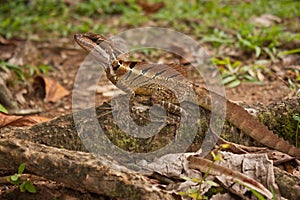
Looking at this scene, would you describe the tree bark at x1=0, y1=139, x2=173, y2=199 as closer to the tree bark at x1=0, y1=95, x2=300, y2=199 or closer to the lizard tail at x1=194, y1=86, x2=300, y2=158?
the tree bark at x1=0, y1=95, x2=300, y2=199

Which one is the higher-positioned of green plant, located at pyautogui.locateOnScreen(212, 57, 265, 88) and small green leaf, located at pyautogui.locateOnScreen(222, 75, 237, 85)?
green plant, located at pyautogui.locateOnScreen(212, 57, 265, 88)

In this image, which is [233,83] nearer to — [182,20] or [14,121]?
[182,20]

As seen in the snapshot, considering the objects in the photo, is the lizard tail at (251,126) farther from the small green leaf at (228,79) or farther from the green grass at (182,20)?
the green grass at (182,20)

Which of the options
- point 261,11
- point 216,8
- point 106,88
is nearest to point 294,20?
point 261,11

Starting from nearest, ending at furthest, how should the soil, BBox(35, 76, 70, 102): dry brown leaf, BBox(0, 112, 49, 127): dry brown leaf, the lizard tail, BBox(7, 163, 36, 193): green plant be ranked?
BBox(7, 163, 36, 193): green plant
the soil
the lizard tail
BBox(0, 112, 49, 127): dry brown leaf
BBox(35, 76, 70, 102): dry brown leaf

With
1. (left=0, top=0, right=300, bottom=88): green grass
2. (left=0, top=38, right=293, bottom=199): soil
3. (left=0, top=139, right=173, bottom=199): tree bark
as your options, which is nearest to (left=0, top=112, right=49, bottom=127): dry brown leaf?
(left=0, top=38, right=293, bottom=199): soil

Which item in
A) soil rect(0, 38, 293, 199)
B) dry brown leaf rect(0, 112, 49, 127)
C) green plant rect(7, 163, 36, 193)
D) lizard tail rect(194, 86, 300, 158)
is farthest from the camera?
dry brown leaf rect(0, 112, 49, 127)
